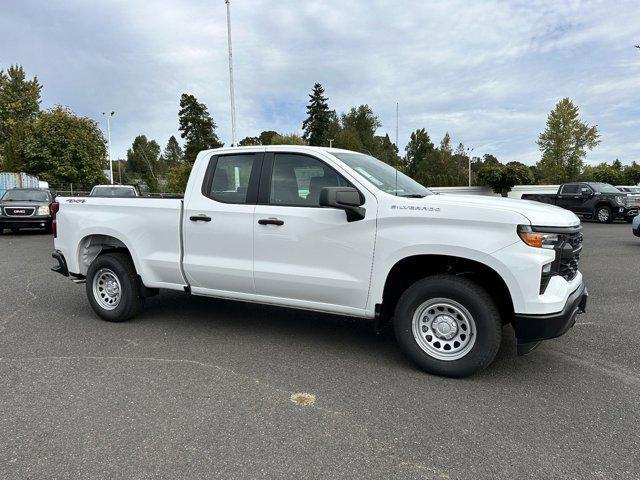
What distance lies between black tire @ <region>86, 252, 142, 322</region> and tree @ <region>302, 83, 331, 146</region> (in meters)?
71.4

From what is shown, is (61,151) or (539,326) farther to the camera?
(61,151)

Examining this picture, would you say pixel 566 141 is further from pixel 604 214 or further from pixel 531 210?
pixel 531 210

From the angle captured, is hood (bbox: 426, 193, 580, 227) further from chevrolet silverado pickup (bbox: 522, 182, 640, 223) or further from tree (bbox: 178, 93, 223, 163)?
tree (bbox: 178, 93, 223, 163)

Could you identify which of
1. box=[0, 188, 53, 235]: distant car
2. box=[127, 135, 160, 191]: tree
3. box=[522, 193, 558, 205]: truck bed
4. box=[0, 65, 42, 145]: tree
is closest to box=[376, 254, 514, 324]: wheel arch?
box=[0, 188, 53, 235]: distant car

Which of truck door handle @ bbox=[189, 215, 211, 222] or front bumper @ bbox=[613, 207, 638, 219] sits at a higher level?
truck door handle @ bbox=[189, 215, 211, 222]

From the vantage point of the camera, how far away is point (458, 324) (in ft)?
12.6

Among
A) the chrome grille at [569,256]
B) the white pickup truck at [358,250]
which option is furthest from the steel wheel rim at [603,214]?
the chrome grille at [569,256]

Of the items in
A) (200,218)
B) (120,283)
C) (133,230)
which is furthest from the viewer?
(120,283)

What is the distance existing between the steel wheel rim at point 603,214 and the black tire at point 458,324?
746 inches

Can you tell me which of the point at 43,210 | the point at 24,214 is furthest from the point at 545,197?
the point at 24,214

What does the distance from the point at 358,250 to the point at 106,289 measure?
3267 mm

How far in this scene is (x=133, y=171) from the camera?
103 meters

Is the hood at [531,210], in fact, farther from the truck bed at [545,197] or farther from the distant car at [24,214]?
the truck bed at [545,197]

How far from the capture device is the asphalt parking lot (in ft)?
9.00
